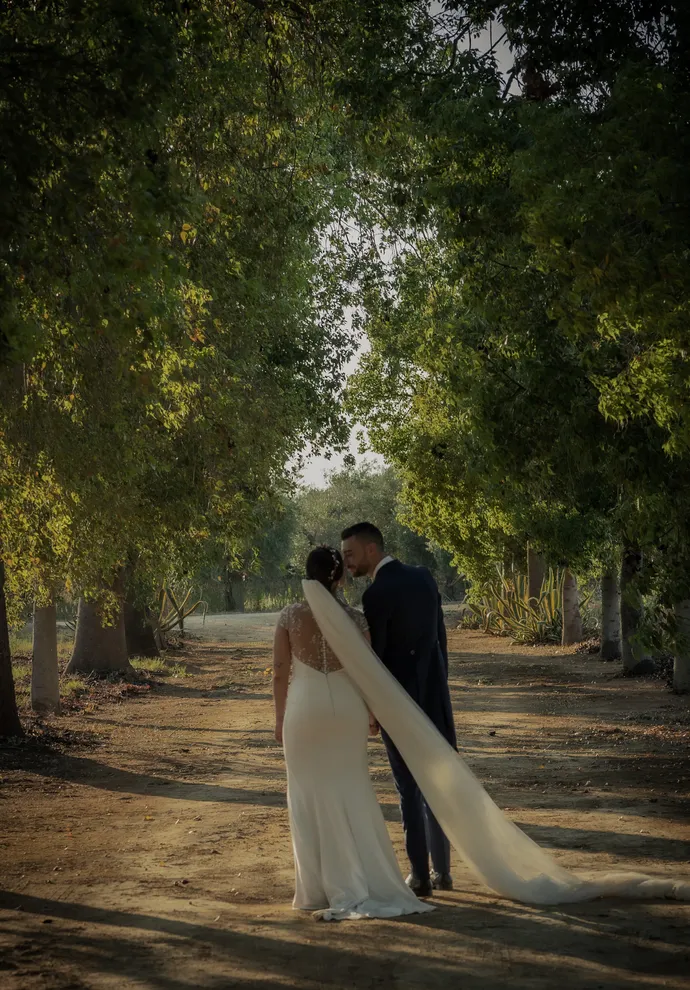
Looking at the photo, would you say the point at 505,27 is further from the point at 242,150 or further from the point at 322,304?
the point at 322,304

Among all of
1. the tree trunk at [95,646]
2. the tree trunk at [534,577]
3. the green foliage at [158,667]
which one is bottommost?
the green foliage at [158,667]

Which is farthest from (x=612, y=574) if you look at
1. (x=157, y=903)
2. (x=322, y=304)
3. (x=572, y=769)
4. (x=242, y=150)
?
(x=157, y=903)

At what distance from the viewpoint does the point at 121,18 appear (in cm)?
705

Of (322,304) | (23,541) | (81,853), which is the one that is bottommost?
(81,853)

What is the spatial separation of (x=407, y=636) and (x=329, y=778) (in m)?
1.09

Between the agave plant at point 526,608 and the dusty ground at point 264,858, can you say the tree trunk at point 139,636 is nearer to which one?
the agave plant at point 526,608

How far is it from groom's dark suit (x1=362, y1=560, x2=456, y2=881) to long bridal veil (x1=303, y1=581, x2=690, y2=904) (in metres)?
0.28

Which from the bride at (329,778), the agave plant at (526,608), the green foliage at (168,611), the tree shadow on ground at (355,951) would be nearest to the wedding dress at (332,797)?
the bride at (329,778)

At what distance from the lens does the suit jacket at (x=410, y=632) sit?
27.2ft

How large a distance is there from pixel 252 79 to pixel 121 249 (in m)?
3.60

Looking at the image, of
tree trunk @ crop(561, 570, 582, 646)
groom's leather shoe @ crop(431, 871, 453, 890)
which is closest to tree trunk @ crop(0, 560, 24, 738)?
groom's leather shoe @ crop(431, 871, 453, 890)

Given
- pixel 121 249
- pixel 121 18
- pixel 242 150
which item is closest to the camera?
pixel 121 18

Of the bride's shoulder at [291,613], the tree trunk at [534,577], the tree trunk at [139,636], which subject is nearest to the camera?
the bride's shoulder at [291,613]

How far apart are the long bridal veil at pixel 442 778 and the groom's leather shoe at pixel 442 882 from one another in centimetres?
31
